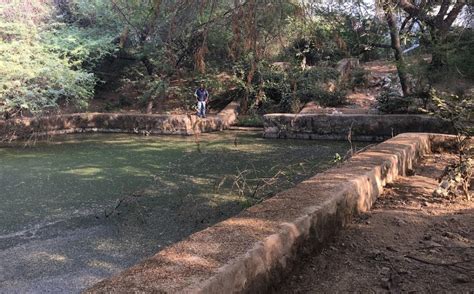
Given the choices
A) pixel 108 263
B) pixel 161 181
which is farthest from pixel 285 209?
pixel 161 181

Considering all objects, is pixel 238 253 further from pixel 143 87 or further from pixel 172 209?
pixel 143 87

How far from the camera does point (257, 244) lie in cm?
267

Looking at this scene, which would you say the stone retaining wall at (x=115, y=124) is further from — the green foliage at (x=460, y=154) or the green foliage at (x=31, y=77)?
the green foliage at (x=460, y=154)

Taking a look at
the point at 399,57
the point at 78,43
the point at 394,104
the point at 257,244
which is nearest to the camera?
the point at 257,244

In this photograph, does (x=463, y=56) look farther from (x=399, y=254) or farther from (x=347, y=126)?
(x=399, y=254)

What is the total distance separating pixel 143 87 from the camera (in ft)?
72.0

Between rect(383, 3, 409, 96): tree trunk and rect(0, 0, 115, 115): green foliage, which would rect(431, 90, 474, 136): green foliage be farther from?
rect(0, 0, 115, 115): green foliage

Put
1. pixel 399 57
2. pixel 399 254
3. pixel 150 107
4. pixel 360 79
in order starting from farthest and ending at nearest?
pixel 150 107, pixel 360 79, pixel 399 57, pixel 399 254

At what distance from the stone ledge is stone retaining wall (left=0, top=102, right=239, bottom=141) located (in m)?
11.0

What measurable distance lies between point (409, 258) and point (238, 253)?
4.48 feet

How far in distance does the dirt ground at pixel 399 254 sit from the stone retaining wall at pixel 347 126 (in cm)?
821

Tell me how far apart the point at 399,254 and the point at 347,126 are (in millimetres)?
10449

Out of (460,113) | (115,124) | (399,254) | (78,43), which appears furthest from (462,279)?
(78,43)

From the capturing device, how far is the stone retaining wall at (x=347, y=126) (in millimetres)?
12270
